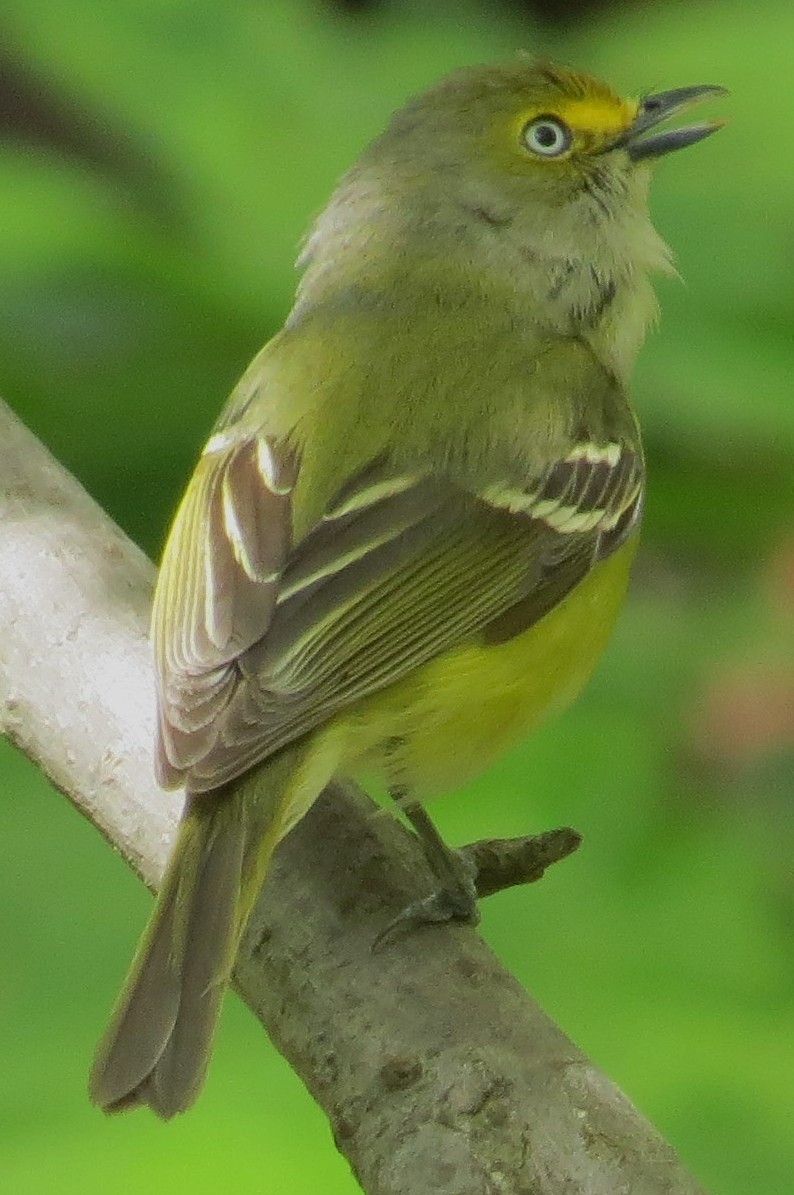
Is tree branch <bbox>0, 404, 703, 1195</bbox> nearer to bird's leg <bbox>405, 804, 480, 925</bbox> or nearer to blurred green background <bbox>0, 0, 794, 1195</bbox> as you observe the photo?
bird's leg <bbox>405, 804, 480, 925</bbox>

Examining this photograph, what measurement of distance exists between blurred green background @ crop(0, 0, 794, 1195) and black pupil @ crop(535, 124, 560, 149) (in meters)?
0.36

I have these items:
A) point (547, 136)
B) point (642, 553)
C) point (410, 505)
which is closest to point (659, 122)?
point (547, 136)

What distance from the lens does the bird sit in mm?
2506

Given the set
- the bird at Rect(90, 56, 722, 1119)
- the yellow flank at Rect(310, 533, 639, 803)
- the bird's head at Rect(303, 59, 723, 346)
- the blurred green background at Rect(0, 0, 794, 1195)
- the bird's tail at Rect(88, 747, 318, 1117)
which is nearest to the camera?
the bird's tail at Rect(88, 747, 318, 1117)

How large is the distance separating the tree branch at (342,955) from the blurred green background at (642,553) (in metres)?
0.41

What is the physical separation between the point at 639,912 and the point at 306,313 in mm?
1114

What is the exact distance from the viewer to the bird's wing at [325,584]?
101 inches

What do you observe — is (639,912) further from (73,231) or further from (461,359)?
(73,231)

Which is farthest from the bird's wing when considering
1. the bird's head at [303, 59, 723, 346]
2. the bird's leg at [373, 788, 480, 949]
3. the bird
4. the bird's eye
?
the bird's eye

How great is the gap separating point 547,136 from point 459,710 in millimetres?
1197

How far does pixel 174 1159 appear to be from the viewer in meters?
2.87

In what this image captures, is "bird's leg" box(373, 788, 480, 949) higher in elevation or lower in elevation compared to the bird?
lower

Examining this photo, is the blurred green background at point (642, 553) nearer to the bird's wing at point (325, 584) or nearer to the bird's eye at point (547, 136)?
the bird's eye at point (547, 136)

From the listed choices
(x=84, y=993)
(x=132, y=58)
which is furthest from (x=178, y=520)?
(x=132, y=58)
